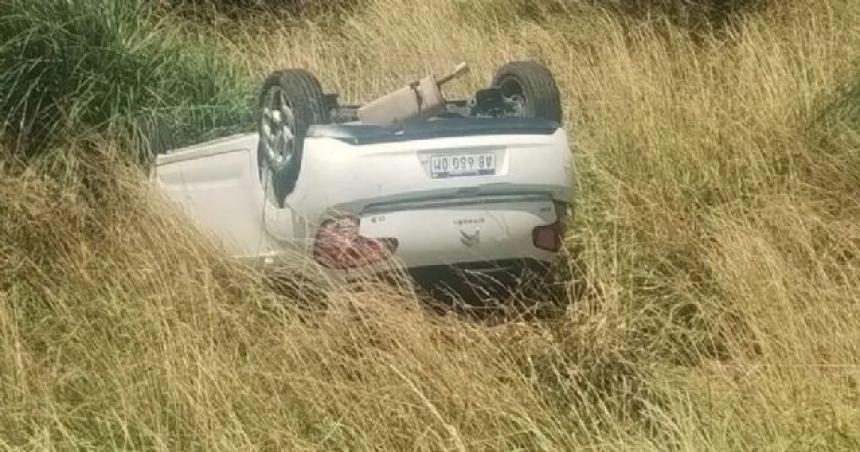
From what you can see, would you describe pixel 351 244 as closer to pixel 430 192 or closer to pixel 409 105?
pixel 430 192

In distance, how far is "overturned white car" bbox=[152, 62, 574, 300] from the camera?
520 centimetres

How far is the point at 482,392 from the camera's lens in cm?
452

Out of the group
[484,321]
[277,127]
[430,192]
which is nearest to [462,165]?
[430,192]

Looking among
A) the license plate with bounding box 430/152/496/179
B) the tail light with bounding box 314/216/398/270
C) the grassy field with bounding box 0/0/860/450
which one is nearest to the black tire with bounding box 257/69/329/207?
the tail light with bounding box 314/216/398/270

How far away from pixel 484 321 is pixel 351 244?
648 millimetres

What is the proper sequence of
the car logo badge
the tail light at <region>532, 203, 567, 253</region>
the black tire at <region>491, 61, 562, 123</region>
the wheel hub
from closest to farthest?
the car logo badge, the tail light at <region>532, 203, 567, 253</region>, the wheel hub, the black tire at <region>491, 61, 562, 123</region>

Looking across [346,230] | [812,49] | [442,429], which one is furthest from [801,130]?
[442,429]

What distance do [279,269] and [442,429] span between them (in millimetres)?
1389

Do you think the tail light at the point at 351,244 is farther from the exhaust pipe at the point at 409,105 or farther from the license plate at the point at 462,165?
the exhaust pipe at the point at 409,105

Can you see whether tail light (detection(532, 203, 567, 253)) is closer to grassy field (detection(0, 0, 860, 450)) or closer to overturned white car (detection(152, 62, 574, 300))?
overturned white car (detection(152, 62, 574, 300))

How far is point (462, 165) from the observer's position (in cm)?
529

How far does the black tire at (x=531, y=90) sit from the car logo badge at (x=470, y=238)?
2.87ft

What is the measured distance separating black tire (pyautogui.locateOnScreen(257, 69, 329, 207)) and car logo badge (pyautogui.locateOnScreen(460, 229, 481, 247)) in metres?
0.71

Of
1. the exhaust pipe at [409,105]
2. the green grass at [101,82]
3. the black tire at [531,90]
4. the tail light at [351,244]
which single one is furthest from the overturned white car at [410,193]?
the green grass at [101,82]
